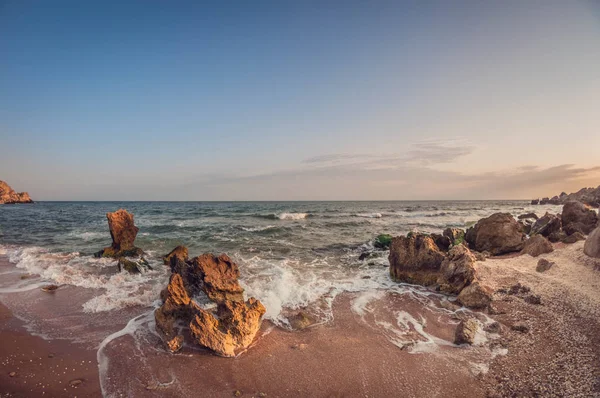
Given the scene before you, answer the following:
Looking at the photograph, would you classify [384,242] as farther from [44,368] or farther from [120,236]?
[44,368]

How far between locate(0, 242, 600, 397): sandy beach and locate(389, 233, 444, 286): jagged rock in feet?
8.96

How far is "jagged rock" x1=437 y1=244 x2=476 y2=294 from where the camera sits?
9016mm

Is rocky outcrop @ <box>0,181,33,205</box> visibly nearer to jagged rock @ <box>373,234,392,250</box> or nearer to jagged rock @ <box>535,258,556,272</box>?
jagged rock @ <box>373,234,392,250</box>

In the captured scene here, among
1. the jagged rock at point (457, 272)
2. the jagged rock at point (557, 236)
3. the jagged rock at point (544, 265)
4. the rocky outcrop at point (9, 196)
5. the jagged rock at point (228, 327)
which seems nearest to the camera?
the jagged rock at point (228, 327)

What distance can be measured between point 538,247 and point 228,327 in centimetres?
1321

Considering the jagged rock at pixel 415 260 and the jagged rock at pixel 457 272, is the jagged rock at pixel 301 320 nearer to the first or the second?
the jagged rock at pixel 415 260

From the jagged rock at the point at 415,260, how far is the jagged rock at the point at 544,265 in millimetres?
3315

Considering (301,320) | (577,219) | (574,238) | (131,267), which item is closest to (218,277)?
(301,320)

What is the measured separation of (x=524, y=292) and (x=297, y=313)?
7110mm

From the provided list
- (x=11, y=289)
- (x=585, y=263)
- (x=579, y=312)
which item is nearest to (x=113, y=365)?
(x=11, y=289)

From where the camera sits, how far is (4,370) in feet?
16.5

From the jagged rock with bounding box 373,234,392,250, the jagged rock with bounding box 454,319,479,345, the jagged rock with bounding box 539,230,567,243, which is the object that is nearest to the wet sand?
the jagged rock with bounding box 454,319,479,345

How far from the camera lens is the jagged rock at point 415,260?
407 inches

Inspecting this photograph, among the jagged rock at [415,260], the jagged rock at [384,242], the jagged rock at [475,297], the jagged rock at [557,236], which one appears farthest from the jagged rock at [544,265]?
the jagged rock at [384,242]
